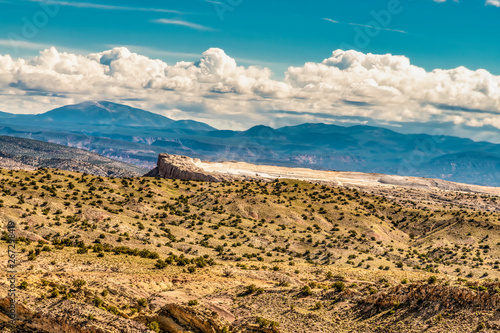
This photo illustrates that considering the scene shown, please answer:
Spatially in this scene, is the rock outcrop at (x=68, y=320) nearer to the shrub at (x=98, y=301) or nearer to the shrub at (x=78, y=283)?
the shrub at (x=98, y=301)

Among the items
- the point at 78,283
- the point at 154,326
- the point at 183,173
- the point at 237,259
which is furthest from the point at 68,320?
the point at 183,173

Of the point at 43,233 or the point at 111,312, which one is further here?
the point at 43,233

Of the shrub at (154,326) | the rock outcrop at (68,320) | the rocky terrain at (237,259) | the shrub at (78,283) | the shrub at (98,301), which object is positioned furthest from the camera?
the shrub at (78,283)

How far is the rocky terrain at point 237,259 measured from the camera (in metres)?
45.6

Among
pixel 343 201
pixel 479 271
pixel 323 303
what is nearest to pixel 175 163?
pixel 343 201

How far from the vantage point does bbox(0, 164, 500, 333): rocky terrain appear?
45.6 m

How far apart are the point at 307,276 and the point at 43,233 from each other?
41.7 metres

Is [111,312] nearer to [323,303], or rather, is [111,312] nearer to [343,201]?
[323,303]

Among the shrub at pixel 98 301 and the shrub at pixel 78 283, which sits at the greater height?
the shrub at pixel 78 283

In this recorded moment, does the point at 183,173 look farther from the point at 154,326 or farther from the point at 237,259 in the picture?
the point at 154,326

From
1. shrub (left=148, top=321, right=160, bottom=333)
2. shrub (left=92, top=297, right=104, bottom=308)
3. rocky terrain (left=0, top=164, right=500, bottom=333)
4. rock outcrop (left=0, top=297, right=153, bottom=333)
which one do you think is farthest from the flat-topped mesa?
rock outcrop (left=0, top=297, right=153, bottom=333)

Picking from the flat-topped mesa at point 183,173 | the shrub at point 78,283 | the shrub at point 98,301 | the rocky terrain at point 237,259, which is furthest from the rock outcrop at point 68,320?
the flat-topped mesa at point 183,173

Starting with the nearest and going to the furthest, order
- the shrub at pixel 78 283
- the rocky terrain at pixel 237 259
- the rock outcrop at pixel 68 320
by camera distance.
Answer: the rock outcrop at pixel 68 320, the rocky terrain at pixel 237 259, the shrub at pixel 78 283

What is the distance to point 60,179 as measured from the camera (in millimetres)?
120125
